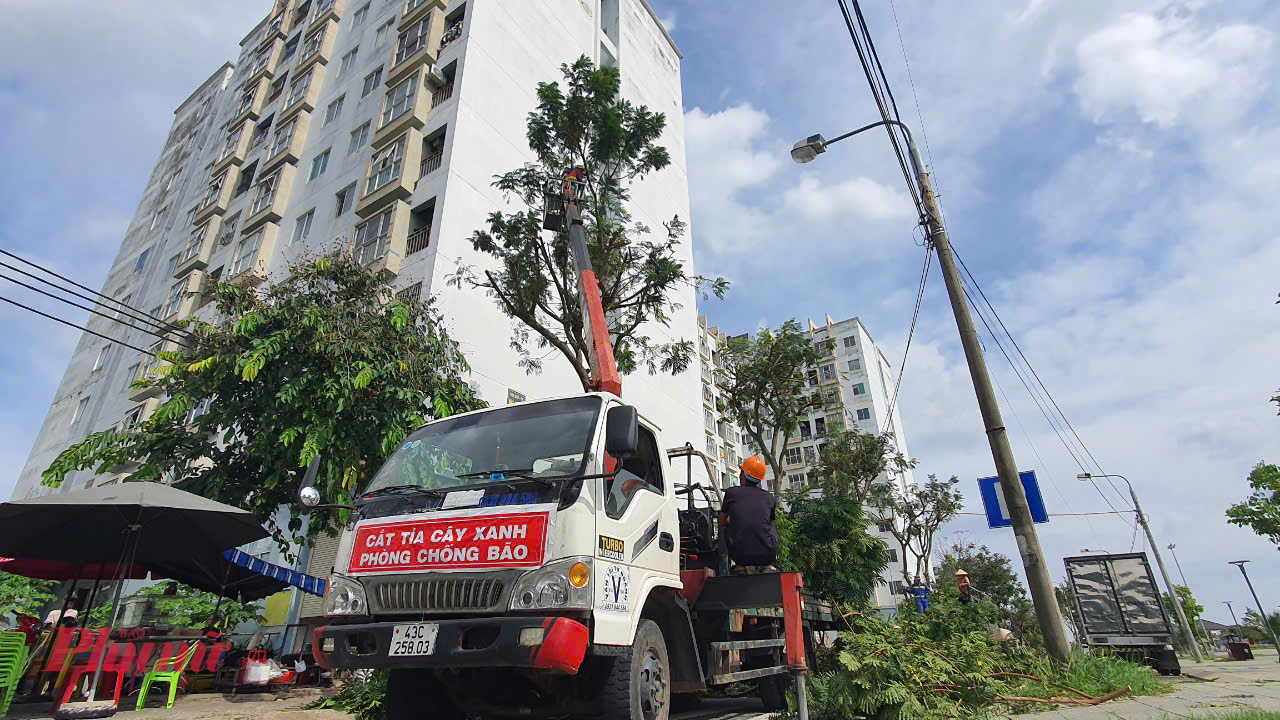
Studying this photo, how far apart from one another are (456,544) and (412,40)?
953 inches

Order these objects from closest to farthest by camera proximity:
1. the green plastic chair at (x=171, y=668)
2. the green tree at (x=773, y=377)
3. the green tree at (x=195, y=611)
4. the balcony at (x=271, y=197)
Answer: the green plastic chair at (x=171, y=668) → the green tree at (x=195, y=611) → the green tree at (x=773, y=377) → the balcony at (x=271, y=197)

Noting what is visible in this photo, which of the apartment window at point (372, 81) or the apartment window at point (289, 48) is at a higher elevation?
the apartment window at point (289, 48)

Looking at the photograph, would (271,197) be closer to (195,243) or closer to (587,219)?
(195,243)

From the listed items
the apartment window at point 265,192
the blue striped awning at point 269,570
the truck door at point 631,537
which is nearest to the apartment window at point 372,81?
the apartment window at point 265,192

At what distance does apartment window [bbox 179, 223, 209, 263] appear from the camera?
2903 cm

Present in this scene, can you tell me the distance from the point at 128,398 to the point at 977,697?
34234 mm

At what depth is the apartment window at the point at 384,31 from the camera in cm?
2525

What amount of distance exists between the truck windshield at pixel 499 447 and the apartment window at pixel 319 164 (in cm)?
2336

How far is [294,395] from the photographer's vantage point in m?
10.7

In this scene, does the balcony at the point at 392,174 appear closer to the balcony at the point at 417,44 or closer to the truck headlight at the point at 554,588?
the balcony at the point at 417,44

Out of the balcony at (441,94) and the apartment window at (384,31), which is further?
the apartment window at (384,31)

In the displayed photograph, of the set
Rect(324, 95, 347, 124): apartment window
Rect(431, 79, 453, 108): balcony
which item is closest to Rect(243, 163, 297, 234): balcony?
Rect(324, 95, 347, 124): apartment window

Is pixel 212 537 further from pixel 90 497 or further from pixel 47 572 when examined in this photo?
pixel 47 572

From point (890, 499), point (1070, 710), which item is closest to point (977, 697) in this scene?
point (1070, 710)
